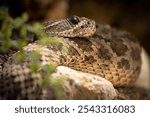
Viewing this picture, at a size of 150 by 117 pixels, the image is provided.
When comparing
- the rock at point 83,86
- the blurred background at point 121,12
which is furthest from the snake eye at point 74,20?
the blurred background at point 121,12

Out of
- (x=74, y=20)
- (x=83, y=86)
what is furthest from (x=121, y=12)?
(x=83, y=86)

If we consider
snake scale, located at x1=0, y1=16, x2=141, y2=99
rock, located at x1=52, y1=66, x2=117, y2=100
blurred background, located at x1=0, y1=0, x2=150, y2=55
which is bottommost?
rock, located at x1=52, y1=66, x2=117, y2=100

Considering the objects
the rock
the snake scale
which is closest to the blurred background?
the snake scale

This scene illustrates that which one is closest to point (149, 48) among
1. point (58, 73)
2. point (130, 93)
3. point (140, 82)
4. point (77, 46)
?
point (140, 82)

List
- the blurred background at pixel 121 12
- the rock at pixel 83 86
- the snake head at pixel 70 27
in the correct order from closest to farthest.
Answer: the rock at pixel 83 86, the snake head at pixel 70 27, the blurred background at pixel 121 12

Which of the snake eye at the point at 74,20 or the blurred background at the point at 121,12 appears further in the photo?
the blurred background at the point at 121,12

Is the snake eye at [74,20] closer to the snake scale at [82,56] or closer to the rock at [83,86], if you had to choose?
the snake scale at [82,56]

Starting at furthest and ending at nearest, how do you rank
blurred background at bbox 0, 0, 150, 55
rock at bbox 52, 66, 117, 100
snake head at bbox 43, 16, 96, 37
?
1. blurred background at bbox 0, 0, 150, 55
2. snake head at bbox 43, 16, 96, 37
3. rock at bbox 52, 66, 117, 100

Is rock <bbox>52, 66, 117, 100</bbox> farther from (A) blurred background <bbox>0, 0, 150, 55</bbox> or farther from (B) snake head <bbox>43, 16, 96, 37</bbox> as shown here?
(A) blurred background <bbox>0, 0, 150, 55</bbox>

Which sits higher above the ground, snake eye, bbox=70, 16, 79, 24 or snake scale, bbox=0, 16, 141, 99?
snake eye, bbox=70, 16, 79, 24

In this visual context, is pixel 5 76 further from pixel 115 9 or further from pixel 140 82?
pixel 115 9
